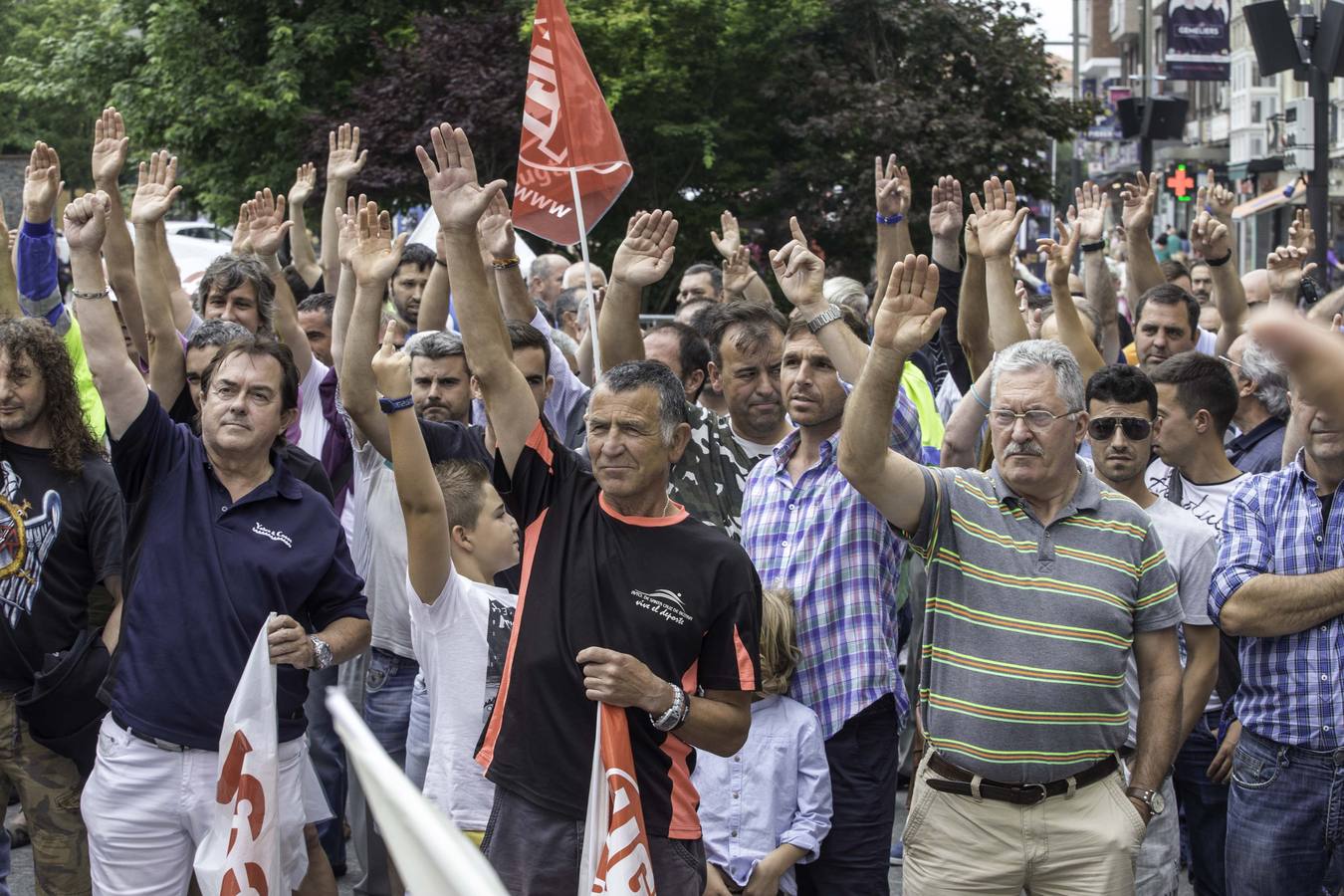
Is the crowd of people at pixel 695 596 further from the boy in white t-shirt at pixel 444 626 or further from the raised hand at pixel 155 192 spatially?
the raised hand at pixel 155 192

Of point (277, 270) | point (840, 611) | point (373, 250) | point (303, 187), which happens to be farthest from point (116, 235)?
point (840, 611)

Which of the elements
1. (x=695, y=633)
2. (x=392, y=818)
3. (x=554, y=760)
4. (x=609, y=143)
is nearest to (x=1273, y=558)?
(x=695, y=633)

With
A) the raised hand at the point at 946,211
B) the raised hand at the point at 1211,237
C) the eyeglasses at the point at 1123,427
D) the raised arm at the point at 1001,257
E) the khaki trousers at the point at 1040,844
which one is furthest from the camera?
the raised hand at the point at 1211,237

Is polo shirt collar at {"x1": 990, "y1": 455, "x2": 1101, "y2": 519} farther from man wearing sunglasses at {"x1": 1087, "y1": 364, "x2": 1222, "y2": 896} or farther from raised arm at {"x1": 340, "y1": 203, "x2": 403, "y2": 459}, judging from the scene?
raised arm at {"x1": 340, "y1": 203, "x2": 403, "y2": 459}

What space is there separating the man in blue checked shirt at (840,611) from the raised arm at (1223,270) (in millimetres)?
3291

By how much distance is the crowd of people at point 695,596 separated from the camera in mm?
3934

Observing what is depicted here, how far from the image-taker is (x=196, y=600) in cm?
447

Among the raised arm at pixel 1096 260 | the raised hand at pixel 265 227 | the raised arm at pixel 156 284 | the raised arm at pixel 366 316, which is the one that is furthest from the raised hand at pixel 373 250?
the raised arm at pixel 1096 260

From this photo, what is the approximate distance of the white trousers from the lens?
4398 mm

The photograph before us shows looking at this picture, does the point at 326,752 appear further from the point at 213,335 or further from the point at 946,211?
the point at 946,211

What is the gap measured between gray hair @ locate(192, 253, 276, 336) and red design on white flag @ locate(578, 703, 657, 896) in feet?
11.5

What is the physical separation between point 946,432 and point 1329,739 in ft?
5.78

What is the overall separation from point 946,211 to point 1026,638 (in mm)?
3293

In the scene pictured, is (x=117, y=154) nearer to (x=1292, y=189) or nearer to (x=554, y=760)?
(x=554, y=760)
